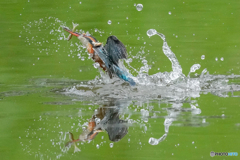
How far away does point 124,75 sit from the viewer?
4.43 meters

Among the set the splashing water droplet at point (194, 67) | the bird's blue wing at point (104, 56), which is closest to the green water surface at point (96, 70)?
the splashing water droplet at point (194, 67)

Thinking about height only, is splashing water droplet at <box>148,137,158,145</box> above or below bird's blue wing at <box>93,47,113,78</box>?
below

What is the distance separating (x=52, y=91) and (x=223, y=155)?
1.97 metres

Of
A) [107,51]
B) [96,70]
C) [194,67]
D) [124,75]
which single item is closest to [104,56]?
[107,51]

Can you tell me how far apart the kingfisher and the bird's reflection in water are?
0.67m

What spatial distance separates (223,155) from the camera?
2.94 meters

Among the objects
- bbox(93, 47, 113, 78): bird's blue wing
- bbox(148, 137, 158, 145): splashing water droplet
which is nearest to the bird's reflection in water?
bbox(148, 137, 158, 145): splashing water droplet

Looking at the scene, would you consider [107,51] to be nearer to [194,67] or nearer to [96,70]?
[96,70]

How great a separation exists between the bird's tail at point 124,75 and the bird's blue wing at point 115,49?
0.13 metres

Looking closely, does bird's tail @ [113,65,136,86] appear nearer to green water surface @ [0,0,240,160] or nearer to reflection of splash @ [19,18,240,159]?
reflection of splash @ [19,18,240,159]

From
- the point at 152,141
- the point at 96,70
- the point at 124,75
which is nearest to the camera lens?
the point at 152,141

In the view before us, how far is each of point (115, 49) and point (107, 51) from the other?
7cm

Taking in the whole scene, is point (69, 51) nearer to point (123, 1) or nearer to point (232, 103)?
point (123, 1)

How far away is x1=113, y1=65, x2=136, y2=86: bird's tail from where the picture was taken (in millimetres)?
4343
